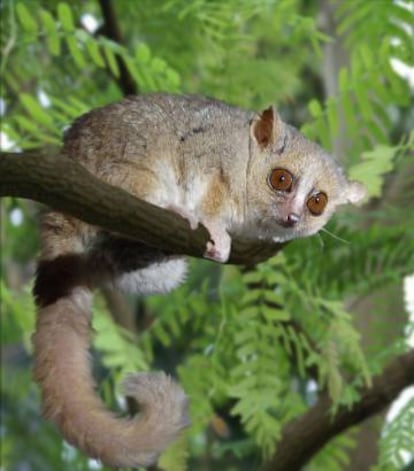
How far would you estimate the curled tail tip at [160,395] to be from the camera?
5.34 feet

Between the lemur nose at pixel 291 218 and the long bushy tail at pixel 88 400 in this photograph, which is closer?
the long bushy tail at pixel 88 400

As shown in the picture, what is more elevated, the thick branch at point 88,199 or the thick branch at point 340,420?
the thick branch at point 88,199

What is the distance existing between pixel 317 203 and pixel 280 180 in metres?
0.09

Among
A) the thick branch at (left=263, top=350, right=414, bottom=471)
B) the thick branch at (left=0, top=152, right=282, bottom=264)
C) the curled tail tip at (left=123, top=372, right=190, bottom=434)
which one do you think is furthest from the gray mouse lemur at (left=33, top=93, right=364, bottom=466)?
the thick branch at (left=263, top=350, right=414, bottom=471)

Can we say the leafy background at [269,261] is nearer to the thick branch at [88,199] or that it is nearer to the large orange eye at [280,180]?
the large orange eye at [280,180]

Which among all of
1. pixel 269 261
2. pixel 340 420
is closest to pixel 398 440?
pixel 340 420

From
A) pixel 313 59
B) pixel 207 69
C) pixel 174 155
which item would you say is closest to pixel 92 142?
pixel 174 155

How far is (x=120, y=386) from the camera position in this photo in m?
1.68

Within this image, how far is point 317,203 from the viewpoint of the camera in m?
2.10

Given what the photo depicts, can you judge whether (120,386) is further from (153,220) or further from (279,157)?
(279,157)

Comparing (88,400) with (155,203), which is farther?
(155,203)

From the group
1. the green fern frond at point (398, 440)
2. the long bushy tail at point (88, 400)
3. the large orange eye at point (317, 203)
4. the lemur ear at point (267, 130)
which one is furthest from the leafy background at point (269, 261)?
the long bushy tail at point (88, 400)

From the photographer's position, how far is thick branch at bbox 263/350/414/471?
8.07 ft

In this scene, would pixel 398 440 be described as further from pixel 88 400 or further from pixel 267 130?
pixel 88 400
